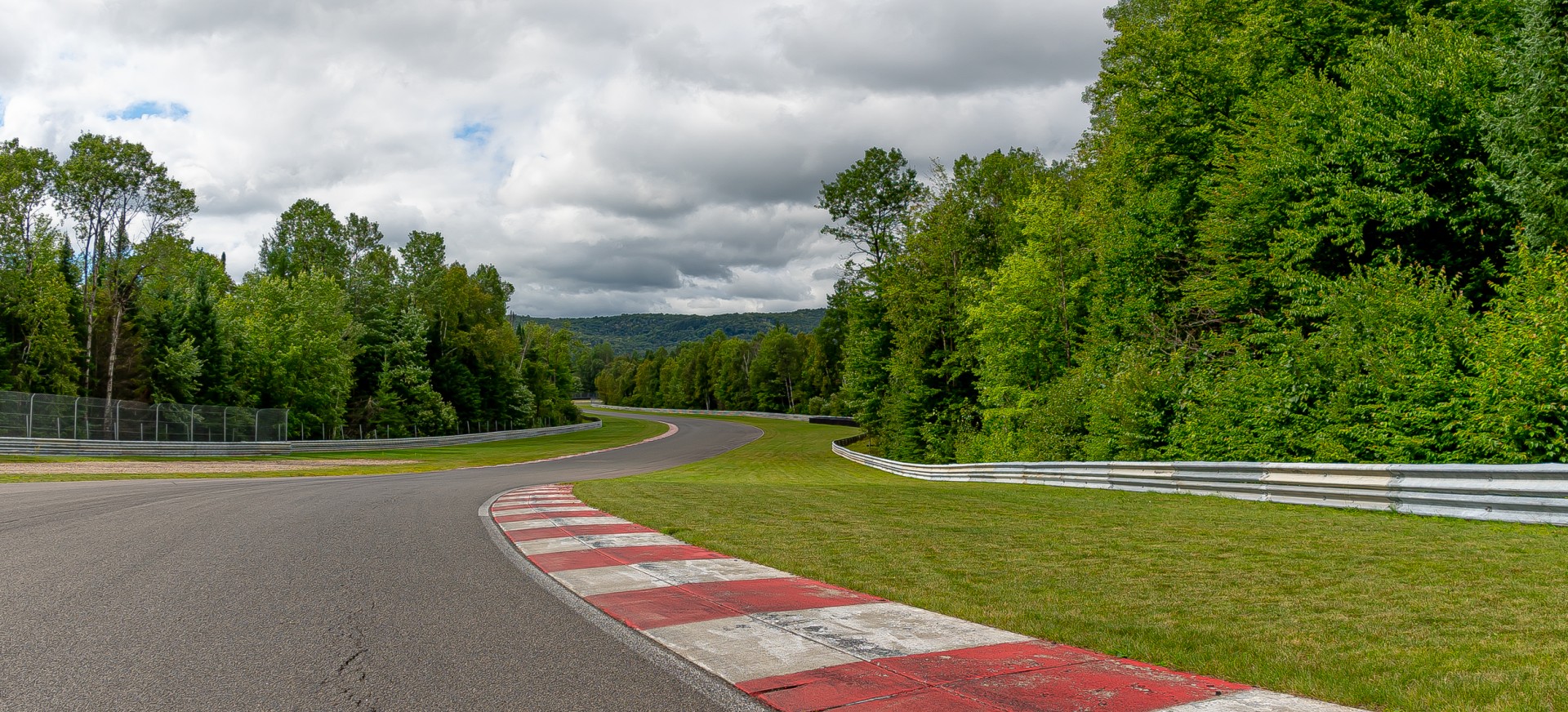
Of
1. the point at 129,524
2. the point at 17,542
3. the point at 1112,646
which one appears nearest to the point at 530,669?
the point at 1112,646

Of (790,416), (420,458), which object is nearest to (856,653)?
(420,458)

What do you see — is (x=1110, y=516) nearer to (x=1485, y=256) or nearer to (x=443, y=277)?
(x=1485, y=256)

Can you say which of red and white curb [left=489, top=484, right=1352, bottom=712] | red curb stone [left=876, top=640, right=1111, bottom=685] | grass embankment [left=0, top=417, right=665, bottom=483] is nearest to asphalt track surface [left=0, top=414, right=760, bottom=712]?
red and white curb [left=489, top=484, right=1352, bottom=712]

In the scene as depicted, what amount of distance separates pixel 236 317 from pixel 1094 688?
60.6m

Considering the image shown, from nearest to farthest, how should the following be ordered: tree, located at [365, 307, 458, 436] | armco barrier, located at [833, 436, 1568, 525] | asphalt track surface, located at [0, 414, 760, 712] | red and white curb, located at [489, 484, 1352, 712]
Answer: red and white curb, located at [489, 484, 1352, 712], asphalt track surface, located at [0, 414, 760, 712], armco barrier, located at [833, 436, 1568, 525], tree, located at [365, 307, 458, 436]

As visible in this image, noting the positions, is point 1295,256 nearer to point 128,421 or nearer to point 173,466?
point 173,466

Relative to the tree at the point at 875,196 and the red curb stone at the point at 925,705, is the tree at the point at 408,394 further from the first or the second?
the red curb stone at the point at 925,705

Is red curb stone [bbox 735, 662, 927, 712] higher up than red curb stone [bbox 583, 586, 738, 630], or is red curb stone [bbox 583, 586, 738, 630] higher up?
red curb stone [bbox 735, 662, 927, 712]

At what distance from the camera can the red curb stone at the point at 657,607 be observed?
19.0ft

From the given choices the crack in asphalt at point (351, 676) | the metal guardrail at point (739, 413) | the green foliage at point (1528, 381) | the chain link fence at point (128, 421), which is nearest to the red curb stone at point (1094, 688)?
the crack in asphalt at point (351, 676)

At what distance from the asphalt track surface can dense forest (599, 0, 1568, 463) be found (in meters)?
13.4

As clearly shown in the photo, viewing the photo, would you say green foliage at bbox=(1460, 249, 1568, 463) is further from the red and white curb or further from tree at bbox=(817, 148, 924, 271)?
tree at bbox=(817, 148, 924, 271)

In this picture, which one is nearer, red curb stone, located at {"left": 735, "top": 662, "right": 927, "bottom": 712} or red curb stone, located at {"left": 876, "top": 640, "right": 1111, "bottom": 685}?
red curb stone, located at {"left": 735, "top": 662, "right": 927, "bottom": 712}

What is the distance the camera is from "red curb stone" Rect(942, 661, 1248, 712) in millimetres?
3922
